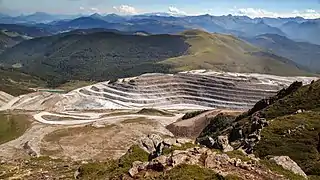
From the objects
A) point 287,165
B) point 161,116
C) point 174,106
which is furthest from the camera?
point 174,106

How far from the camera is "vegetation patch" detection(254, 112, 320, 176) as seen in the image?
52.2 metres

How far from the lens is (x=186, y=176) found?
31078 millimetres

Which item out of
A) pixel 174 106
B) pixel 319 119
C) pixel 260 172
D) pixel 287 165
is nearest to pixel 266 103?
pixel 319 119

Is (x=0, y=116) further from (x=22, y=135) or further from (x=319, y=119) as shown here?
(x=319, y=119)

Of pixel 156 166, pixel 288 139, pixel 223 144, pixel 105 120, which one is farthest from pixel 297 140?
pixel 105 120

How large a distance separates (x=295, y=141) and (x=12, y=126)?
356 ft

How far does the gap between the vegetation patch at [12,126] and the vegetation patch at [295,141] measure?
8638 cm

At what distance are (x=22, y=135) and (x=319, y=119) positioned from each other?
89.2 m

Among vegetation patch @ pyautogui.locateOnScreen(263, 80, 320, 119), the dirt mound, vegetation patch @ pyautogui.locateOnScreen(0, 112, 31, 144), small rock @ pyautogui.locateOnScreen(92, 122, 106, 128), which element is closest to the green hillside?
vegetation patch @ pyautogui.locateOnScreen(263, 80, 320, 119)

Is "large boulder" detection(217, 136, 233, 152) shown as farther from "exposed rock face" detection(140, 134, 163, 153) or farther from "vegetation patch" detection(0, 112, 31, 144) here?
"vegetation patch" detection(0, 112, 31, 144)

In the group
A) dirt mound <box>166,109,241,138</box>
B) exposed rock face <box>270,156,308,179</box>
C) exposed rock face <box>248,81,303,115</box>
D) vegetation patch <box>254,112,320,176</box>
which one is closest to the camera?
exposed rock face <box>270,156,308,179</box>

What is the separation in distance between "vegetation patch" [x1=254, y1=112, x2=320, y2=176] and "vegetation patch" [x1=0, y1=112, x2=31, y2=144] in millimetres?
86377

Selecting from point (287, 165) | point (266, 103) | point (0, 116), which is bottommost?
point (0, 116)

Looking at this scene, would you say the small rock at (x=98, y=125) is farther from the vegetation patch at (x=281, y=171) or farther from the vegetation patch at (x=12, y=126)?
the vegetation patch at (x=281, y=171)
